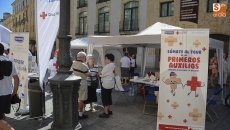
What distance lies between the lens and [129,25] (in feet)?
67.5

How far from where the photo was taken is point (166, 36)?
12.6ft

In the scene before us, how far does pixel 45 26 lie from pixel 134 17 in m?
16.8

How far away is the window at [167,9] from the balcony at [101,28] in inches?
276

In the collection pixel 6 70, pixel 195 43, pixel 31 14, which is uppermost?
pixel 31 14

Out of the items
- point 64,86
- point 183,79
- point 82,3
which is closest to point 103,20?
point 82,3

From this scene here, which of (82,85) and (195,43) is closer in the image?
(195,43)

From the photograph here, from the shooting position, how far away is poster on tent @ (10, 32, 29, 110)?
4.85 metres

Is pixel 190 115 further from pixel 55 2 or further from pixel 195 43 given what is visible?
pixel 55 2

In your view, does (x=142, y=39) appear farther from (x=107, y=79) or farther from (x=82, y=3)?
(x=82, y=3)

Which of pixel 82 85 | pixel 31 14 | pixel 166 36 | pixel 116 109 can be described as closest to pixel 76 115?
pixel 82 85

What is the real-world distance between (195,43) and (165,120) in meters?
1.55

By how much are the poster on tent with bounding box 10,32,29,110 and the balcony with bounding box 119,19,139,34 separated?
15.5m

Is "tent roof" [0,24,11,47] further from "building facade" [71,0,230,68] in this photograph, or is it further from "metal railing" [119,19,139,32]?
"metal railing" [119,19,139,32]

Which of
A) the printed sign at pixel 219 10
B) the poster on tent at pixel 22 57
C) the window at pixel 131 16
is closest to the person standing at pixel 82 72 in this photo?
the poster on tent at pixel 22 57
